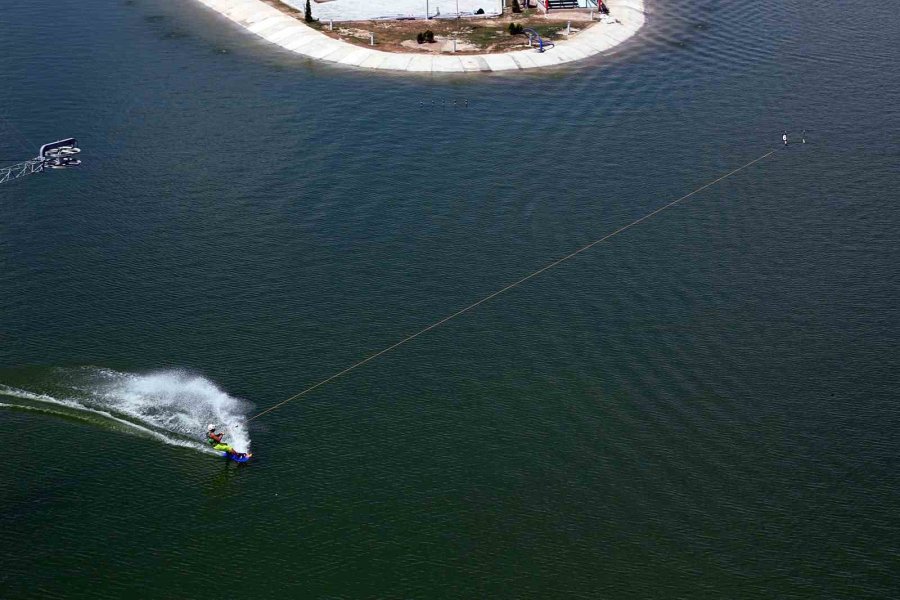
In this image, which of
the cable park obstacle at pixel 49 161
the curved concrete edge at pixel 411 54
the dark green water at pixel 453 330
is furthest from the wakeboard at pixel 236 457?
the curved concrete edge at pixel 411 54

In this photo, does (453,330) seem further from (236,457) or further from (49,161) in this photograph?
(49,161)

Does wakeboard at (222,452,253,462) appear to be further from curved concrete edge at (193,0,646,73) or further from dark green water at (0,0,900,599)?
curved concrete edge at (193,0,646,73)

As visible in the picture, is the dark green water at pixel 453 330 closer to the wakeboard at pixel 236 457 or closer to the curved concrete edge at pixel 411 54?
the wakeboard at pixel 236 457

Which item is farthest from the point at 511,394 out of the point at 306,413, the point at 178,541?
the point at 178,541

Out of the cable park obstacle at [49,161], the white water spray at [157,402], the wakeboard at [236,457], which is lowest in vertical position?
the wakeboard at [236,457]

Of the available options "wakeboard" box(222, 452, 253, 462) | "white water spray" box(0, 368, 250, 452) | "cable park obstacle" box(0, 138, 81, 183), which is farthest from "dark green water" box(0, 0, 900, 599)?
"cable park obstacle" box(0, 138, 81, 183)

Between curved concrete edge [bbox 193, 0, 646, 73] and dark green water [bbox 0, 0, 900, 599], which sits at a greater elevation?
curved concrete edge [bbox 193, 0, 646, 73]

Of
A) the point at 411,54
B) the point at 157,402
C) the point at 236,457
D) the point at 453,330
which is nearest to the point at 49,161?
the point at 157,402

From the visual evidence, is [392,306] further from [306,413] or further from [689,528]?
[689,528]
